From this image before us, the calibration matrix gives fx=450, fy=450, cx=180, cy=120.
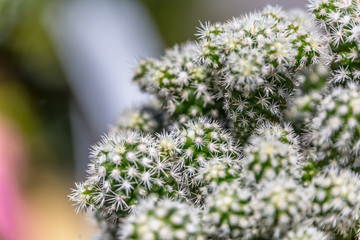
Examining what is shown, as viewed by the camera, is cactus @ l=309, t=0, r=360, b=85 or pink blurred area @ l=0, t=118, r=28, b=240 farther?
pink blurred area @ l=0, t=118, r=28, b=240

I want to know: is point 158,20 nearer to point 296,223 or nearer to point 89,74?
point 89,74

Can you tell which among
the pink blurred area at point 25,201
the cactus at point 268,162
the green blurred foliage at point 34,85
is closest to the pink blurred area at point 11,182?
the pink blurred area at point 25,201

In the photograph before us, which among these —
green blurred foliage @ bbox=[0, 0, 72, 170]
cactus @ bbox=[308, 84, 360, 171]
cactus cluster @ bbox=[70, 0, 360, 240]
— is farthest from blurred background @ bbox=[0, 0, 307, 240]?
cactus @ bbox=[308, 84, 360, 171]

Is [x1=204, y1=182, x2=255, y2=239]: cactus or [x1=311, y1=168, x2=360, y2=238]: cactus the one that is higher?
[x1=311, y1=168, x2=360, y2=238]: cactus

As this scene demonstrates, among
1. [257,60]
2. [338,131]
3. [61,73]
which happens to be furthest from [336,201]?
[61,73]

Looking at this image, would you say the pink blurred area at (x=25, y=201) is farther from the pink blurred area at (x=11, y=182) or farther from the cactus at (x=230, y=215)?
the cactus at (x=230, y=215)

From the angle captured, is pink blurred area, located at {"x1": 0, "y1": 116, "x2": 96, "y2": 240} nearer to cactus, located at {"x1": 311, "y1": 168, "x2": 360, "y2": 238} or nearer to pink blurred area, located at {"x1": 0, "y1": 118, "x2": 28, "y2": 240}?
pink blurred area, located at {"x1": 0, "y1": 118, "x2": 28, "y2": 240}
